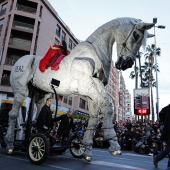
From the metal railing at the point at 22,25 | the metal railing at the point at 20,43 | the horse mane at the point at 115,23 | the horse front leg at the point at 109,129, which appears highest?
the metal railing at the point at 22,25

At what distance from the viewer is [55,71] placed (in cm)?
462

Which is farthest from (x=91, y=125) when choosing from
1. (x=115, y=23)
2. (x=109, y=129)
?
(x=115, y=23)

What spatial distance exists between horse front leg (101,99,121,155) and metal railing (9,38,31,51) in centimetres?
2438

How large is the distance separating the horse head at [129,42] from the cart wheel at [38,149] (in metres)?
2.13

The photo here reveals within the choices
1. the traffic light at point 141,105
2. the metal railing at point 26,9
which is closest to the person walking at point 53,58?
the traffic light at point 141,105

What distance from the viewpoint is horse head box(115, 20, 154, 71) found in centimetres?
387

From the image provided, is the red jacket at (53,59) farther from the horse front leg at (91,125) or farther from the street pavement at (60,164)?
the street pavement at (60,164)

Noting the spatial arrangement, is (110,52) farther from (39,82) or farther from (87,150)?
(87,150)

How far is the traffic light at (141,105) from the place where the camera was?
701 inches

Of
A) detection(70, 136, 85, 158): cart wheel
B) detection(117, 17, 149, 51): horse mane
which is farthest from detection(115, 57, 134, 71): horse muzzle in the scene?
detection(70, 136, 85, 158): cart wheel

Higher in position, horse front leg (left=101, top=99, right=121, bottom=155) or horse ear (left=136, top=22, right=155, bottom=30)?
horse ear (left=136, top=22, right=155, bottom=30)

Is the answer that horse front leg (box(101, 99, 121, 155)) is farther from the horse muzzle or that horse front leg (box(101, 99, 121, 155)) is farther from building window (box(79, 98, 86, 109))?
building window (box(79, 98, 86, 109))

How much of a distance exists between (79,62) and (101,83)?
607 millimetres

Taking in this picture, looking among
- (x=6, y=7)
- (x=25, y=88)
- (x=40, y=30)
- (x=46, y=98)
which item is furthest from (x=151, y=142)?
(x=6, y=7)
